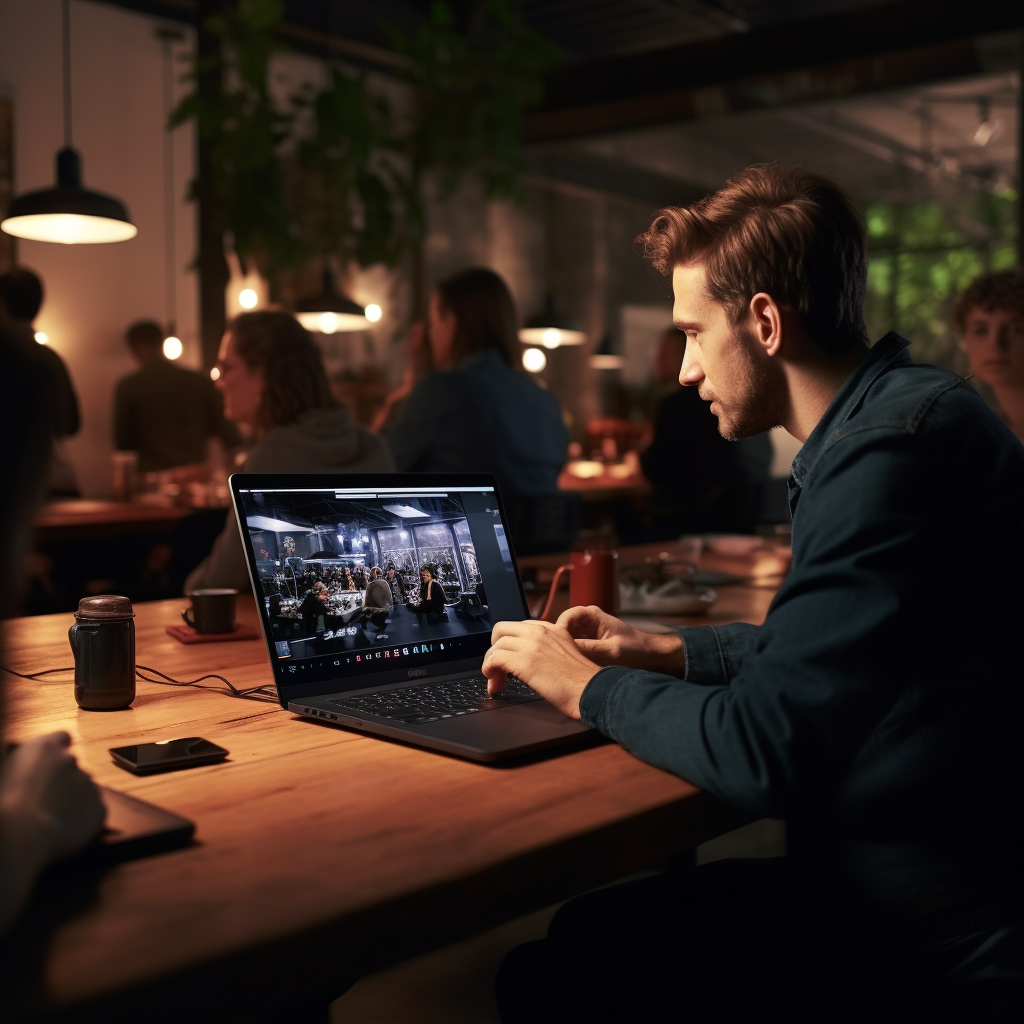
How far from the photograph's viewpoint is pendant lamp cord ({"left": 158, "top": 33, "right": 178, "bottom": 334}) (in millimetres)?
7285

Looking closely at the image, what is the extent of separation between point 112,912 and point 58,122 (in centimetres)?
697

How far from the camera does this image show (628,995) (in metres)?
1.13

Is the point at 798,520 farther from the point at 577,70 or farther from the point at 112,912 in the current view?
the point at 577,70

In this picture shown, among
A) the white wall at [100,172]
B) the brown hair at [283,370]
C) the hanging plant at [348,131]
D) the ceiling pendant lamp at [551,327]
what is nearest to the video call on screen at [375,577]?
the brown hair at [283,370]

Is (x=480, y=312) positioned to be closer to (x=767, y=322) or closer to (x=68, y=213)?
(x=68, y=213)

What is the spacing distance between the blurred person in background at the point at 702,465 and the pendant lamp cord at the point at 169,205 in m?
3.78

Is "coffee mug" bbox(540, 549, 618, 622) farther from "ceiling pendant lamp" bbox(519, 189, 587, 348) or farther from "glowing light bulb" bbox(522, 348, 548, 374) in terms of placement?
"glowing light bulb" bbox(522, 348, 548, 374)

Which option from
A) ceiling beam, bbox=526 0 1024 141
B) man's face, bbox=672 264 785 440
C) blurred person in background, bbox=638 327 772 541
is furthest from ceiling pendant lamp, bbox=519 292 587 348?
man's face, bbox=672 264 785 440

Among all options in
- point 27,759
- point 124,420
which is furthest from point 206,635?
point 124,420

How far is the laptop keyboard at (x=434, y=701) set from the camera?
1.26 metres

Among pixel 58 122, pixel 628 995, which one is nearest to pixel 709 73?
pixel 58 122

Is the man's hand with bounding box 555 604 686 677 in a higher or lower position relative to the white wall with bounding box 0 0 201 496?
lower

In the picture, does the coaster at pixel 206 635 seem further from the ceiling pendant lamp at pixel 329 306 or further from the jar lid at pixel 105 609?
the ceiling pendant lamp at pixel 329 306

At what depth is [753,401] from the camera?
4.17ft
